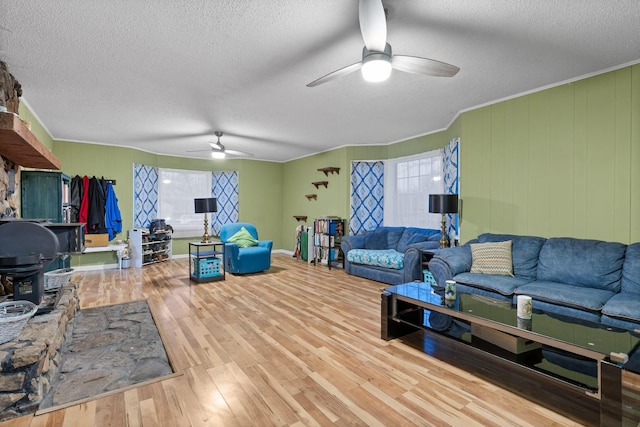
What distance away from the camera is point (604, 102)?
3.05 metres

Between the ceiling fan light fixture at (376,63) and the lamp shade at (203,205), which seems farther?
the lamp shade at (203,205)

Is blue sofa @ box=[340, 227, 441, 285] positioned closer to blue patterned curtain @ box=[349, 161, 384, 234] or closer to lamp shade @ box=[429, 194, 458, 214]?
blue patterned curtain @ box=[349, 161, 384, 234]

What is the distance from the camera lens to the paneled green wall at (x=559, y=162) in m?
2.95

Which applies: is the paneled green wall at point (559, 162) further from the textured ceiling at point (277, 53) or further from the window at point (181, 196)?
the window at point (181, 196)

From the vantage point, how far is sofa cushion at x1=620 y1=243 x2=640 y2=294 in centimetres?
259

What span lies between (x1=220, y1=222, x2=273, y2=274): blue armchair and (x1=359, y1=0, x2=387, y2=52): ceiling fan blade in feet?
13.6

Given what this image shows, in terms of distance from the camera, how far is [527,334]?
187cm

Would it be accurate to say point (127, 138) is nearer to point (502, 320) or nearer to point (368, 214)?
point (368, 214)

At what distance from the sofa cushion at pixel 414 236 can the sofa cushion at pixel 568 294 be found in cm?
209

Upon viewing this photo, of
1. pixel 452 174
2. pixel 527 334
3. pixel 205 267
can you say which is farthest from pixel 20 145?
pixel 452 174

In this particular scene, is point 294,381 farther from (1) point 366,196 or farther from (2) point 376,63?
(1) point 366,196

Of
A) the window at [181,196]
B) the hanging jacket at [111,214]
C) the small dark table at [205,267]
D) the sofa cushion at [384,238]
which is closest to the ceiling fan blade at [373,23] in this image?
the small dark table at [205,267]

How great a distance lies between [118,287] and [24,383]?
3.05 metres

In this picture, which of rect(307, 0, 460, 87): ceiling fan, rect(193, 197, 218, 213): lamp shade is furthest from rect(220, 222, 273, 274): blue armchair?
rect(307, 0, 460, 87): ceiling fan
